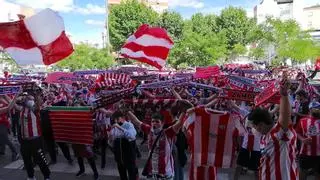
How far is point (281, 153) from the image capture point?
488cm

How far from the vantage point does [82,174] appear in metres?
10.5

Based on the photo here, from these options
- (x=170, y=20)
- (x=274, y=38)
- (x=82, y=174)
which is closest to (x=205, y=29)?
(x=170, y=20)

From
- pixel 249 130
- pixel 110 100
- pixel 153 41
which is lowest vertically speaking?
pixel 249 130

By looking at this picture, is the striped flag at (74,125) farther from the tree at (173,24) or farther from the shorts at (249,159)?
the tree at (173,24)

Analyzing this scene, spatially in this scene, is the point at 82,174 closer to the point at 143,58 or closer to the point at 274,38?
the point at 143,58

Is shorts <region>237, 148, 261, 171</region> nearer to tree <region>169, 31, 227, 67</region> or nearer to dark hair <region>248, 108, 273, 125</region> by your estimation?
dark hair <region>248, 108, 273, 125</region>

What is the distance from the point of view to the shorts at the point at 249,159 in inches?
339

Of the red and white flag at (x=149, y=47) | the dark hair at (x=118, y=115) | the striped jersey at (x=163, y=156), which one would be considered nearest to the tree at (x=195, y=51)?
the red and white flag at (x=149, y=47)

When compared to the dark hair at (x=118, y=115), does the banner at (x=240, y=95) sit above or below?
above

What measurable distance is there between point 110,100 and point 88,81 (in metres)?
14.1

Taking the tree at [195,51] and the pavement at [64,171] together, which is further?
the tree at [195,51]

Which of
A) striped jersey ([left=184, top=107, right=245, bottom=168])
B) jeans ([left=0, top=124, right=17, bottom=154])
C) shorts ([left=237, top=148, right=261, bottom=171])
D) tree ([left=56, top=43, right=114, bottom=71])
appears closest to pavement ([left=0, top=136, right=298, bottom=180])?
jeans ([left=0, top=124, right=17, bottom=154])

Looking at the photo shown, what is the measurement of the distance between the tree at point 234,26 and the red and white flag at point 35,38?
178 feet

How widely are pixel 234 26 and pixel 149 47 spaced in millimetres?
50730
